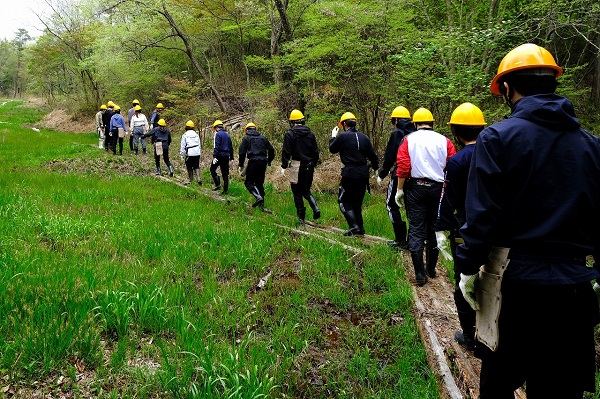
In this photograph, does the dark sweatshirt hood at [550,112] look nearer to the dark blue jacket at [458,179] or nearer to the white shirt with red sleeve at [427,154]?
the dark blue jacket at [458,179]

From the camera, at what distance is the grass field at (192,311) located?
2.59 metres

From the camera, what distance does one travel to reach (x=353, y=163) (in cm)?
698

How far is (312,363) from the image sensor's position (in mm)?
3240

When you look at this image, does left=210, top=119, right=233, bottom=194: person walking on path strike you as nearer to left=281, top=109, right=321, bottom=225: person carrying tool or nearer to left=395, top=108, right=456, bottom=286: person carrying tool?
left=281, top=109, right=321, bottom=225: person carrying tool

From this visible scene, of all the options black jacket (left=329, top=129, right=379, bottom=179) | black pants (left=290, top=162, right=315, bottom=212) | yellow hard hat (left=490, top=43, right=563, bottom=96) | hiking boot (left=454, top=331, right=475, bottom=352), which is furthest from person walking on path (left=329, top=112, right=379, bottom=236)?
yellow hard hat (left=490, top=43, right=563, bottom=96)

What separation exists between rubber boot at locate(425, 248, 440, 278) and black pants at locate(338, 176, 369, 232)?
212cm

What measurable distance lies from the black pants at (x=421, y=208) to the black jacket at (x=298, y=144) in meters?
3.04

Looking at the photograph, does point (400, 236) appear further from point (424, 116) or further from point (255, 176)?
point (255, 176)

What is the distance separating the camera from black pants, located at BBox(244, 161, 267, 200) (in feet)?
29.1

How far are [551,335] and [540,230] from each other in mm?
533

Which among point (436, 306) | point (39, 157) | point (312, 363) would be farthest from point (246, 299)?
point (39, 157)

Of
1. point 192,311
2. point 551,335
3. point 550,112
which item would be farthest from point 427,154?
point 192,311

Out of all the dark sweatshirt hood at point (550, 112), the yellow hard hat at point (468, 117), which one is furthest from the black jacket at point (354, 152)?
the dark sweatshirt hood at point (550, 112)

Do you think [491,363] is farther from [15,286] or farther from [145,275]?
[15,286]
